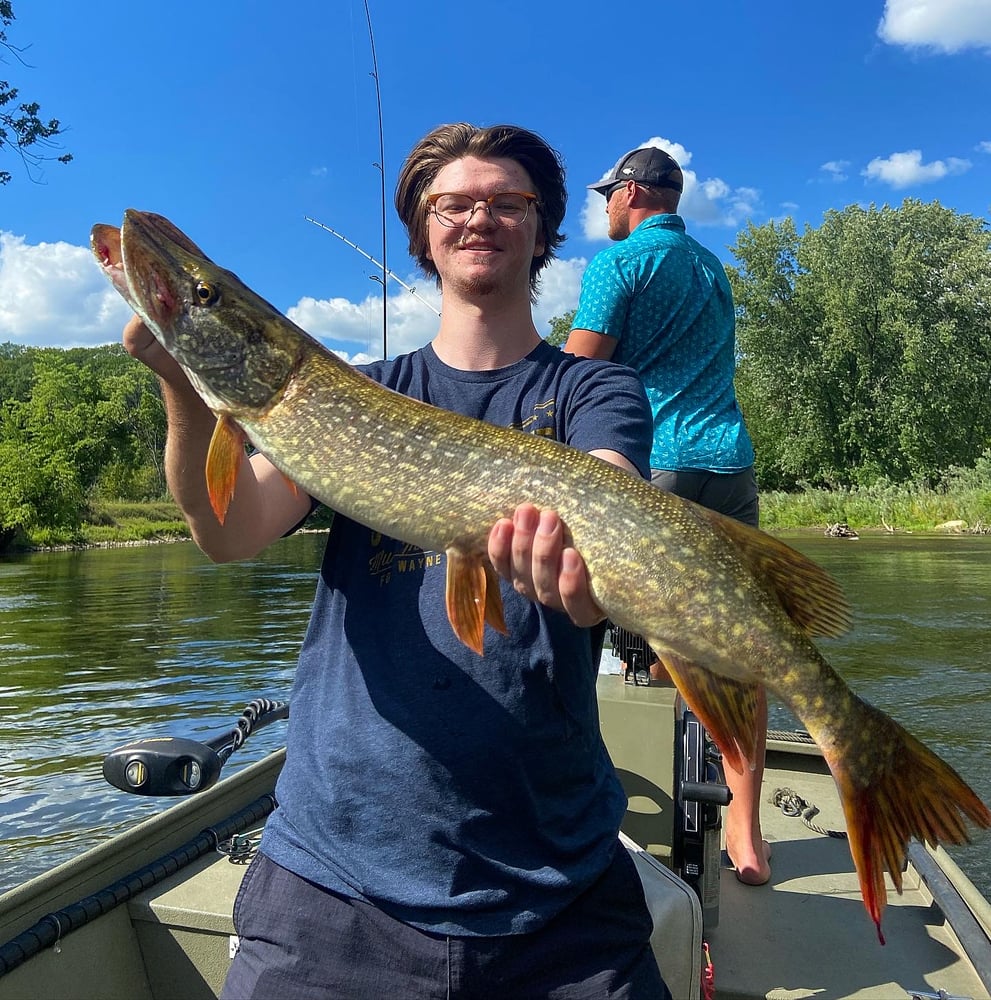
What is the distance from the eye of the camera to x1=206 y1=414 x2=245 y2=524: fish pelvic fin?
1825 millimetres

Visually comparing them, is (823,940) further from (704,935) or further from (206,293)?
(206,293)

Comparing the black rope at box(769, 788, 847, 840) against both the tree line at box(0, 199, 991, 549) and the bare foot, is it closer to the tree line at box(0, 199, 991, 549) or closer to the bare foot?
the bare foot

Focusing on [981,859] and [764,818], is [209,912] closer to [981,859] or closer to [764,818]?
[764,818]

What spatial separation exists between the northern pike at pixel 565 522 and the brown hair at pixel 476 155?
70 cm

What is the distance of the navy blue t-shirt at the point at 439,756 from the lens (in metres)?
1.68

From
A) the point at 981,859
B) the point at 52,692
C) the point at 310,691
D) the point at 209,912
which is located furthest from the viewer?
the point at 52,692

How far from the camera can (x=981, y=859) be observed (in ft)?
16.3

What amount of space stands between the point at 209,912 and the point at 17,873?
12.7 ft

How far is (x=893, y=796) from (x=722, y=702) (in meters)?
0.39

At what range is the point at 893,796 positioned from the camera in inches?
68.9

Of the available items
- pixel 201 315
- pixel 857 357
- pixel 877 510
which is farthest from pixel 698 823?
pixel 857 357

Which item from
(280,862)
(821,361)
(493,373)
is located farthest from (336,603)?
(821,361)

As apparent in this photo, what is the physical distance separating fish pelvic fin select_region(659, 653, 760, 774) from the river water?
3.85m

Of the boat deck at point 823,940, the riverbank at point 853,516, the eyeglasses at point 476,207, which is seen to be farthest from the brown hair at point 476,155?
the riverbank at point 853,516
